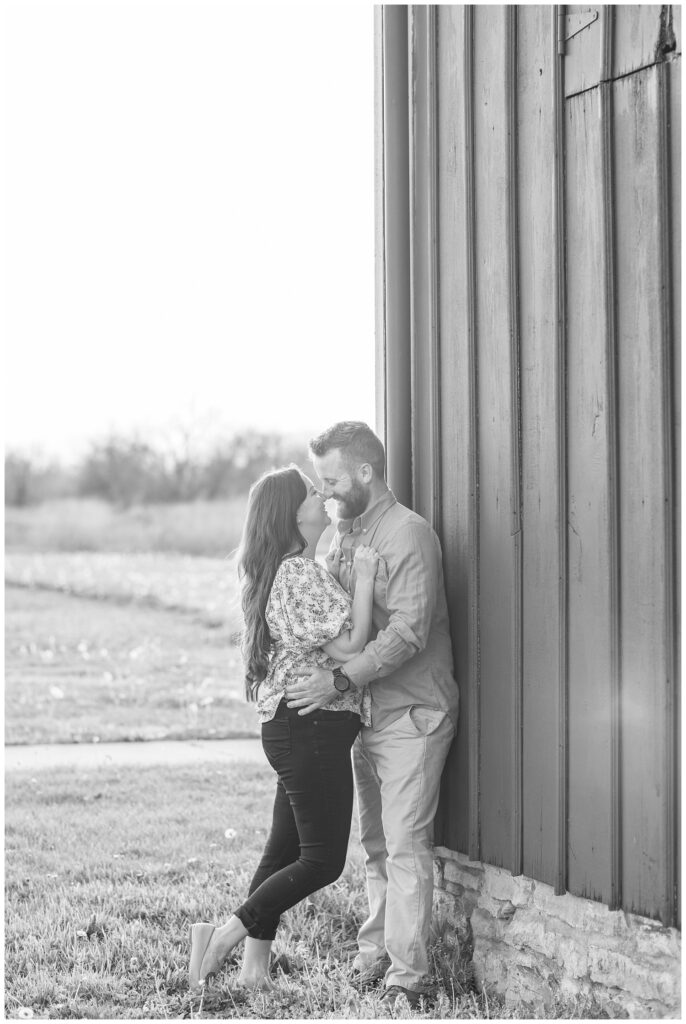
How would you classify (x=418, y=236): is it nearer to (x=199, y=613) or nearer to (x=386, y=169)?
(x=386, y=169)

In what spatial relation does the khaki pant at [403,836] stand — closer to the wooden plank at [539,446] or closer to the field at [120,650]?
the wooden plank at [539,446]

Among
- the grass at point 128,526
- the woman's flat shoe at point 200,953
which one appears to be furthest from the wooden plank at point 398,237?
the grass at point 128,526

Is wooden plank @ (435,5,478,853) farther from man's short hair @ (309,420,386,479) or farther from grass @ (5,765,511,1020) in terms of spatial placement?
grass @ (5,765,511,1020)

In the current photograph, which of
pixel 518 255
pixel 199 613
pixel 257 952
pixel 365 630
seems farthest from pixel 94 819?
pixel 199 613

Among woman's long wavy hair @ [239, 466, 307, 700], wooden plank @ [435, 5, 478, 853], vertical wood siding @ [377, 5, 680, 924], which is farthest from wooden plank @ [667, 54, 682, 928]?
woman's long wavy hair @ [239, 466, 307, 700]

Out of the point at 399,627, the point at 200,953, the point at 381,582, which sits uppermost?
the point at 381,582

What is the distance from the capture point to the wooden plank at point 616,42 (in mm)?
3389

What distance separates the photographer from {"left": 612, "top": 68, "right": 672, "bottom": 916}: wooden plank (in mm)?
3307

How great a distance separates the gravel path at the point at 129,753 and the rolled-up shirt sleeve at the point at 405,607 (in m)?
4.43

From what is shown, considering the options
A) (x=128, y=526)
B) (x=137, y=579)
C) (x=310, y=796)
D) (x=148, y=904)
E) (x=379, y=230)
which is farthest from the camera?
(x=128, y=526)

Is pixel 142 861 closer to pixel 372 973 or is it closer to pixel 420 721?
pixel 372 973

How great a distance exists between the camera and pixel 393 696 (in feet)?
13.5

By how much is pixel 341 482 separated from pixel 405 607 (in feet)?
1.81

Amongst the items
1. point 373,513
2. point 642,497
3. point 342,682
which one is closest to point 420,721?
point 342,682
